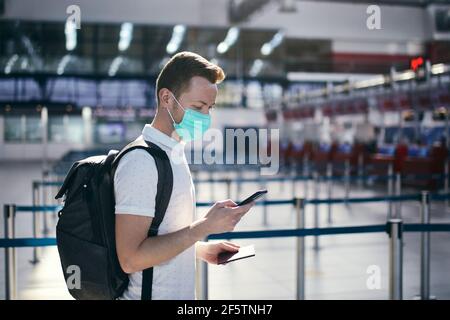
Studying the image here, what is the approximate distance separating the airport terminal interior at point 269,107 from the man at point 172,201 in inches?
141

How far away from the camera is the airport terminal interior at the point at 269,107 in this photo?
7.13 m

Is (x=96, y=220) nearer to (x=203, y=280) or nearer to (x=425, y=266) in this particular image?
(x=203, y=280)

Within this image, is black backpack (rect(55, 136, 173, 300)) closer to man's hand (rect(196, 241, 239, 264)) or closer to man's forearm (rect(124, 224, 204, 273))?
man's forearm (rect(124, 224, 204, 273))

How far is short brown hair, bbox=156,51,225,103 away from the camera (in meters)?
1.75

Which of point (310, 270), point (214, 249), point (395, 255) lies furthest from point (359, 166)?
point (214, 249)

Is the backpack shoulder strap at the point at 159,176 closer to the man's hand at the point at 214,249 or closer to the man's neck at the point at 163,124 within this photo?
the man's neck at the point at 163,124

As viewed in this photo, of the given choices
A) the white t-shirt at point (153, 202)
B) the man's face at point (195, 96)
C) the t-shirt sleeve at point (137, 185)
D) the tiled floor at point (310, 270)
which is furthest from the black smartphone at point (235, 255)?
the tiled floor at point (310, 270)

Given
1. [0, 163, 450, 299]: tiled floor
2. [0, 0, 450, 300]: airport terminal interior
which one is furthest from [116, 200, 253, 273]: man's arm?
[0, 0, 450, 300]: airport terminal interior

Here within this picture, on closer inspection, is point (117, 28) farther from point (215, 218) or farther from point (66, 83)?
point (215, 218)

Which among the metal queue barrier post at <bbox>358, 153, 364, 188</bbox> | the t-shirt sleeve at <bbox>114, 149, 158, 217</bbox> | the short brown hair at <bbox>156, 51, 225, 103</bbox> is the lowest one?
the metal queue barrier post at <bbox>358, 153, 364, 188</bbox>

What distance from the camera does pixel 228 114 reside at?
30.8 m

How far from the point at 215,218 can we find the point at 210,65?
19.7 inches

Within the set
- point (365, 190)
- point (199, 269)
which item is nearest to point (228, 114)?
point (365, 190)

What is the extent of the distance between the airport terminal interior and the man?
3.57 metres
